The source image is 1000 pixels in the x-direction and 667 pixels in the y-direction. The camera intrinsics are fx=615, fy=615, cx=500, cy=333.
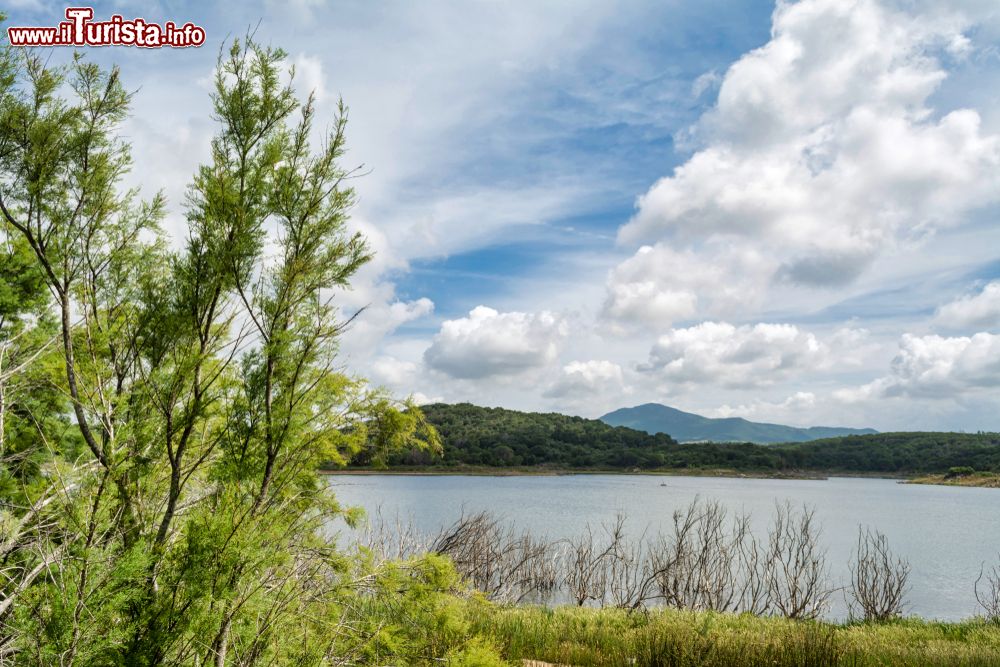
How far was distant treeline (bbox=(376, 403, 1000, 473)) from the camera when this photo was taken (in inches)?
3602

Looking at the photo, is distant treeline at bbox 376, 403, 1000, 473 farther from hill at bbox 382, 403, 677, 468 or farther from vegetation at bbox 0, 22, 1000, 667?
vegetation at bbox 0, 22, 1000, 667

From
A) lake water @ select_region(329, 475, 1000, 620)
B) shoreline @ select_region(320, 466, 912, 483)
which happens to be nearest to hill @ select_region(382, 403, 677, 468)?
shoreline @ select_region(320, 466, 912, 483)

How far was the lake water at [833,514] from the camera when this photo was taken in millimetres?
25125

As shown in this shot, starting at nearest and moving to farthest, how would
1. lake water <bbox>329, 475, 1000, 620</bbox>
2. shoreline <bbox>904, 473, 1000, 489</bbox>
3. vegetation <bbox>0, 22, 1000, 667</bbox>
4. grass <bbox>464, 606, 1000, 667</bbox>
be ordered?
vegetation <bbox>0, 22, 1000, 667</bbox> → grass <bbox>464, 606, 1000, 667</bbox> → lake water <bbox>329, 475, 1000, 620</bbox> → shoreline <bbox>904, 473, 1000, 489</bbox>

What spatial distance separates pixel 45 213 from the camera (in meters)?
4.94

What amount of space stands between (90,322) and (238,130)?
203 centimetres

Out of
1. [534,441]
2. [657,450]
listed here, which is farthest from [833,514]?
[657,450]

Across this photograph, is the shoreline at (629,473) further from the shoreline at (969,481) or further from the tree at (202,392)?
the tree at (202,392)

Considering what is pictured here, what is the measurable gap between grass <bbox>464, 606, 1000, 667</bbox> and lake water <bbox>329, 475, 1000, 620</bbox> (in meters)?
4.85

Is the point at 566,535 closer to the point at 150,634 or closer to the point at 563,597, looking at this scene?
the point at 563,597

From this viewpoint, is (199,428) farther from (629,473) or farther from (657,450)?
(657,450)

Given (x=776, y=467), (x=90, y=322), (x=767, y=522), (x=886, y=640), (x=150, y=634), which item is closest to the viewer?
(x=150, y=634)

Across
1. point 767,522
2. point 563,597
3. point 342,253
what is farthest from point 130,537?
point 767,522

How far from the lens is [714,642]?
29.1ft
